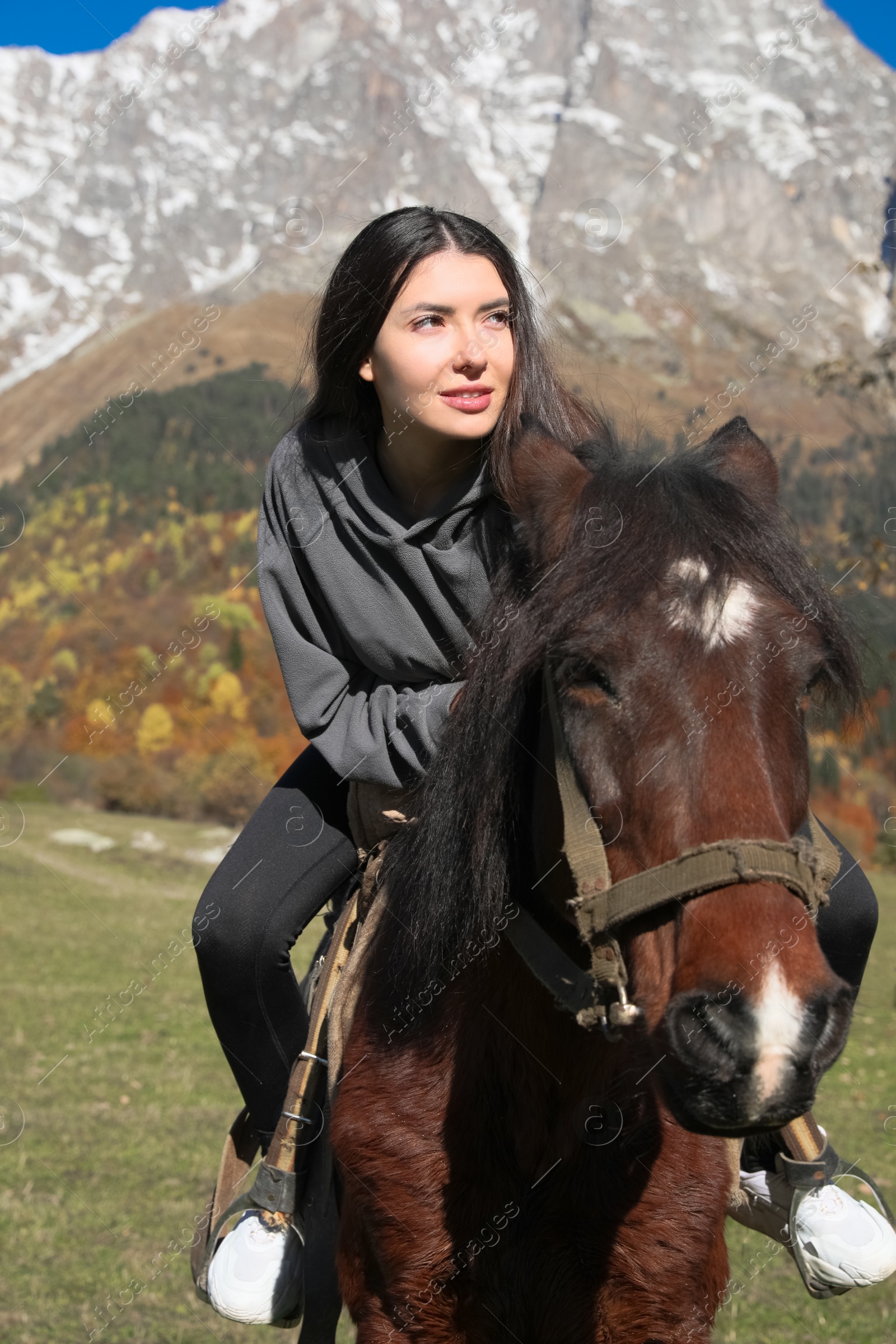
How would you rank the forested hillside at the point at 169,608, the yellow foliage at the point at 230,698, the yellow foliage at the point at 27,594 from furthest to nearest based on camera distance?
the yellow foliage at the point at 27,594 → the yellow foliage at the point at 230,698 → the forested hillside at the point at 169,608

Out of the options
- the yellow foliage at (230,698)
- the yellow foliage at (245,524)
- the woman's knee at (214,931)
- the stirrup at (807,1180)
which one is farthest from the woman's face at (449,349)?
the yellow foliage at (245,524)

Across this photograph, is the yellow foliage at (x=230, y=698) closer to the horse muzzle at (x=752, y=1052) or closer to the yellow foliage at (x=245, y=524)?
the yellow foliage at (x=245, y=524)

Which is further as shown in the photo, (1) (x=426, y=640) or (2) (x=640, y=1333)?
(1) (x=426, y=640)

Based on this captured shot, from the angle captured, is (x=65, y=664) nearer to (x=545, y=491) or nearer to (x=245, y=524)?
(x=245, y=524)

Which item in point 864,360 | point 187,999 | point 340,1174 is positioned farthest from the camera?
point 187,999

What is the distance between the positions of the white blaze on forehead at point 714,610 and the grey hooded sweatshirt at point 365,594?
30.8 inches

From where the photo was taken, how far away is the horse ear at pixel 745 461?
2355 mm

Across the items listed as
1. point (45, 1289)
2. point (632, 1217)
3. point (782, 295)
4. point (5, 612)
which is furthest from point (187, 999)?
point (782, 295)

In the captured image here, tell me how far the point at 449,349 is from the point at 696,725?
4.81 ft

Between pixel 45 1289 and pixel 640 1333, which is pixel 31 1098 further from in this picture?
A: pixel 640 1333

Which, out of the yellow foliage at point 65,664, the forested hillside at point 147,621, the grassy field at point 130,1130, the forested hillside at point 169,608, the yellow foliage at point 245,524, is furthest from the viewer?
the yellow foliage at point 245,524

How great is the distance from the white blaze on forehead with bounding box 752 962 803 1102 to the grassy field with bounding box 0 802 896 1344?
3.53 m

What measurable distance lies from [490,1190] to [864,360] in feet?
39.3

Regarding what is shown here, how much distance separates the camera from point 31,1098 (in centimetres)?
920
